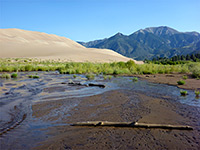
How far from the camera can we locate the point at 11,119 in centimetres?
624

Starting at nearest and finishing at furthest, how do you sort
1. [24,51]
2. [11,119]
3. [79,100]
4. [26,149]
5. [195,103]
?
1. [26,149]
2. [11,119]
3. [195,103]
4. [79,100]
5. [24,51]

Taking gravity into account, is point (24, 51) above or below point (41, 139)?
above

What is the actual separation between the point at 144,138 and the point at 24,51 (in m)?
76.4

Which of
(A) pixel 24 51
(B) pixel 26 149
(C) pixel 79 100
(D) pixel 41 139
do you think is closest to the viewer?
(B) pixel 26 149

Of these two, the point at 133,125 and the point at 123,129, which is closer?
the point at 123,129

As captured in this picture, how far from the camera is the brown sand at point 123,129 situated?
4.58m

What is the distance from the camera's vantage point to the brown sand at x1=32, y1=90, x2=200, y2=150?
15.0 ft

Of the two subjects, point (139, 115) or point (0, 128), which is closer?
point (0, 128)

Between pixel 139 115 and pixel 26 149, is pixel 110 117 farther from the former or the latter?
pixel 26 149

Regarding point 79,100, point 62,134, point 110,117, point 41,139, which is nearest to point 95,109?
point 110,117

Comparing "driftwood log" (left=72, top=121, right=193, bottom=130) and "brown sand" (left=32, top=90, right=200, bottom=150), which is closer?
"brown sand" (left=32, top=90, right=200, bottom=150)

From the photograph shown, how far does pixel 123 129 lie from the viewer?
5.50 metres

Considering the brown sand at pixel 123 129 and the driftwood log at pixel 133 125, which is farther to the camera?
the driftwood log at pixel 133 125

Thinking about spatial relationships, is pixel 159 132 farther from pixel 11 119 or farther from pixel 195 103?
pixel 11 119
